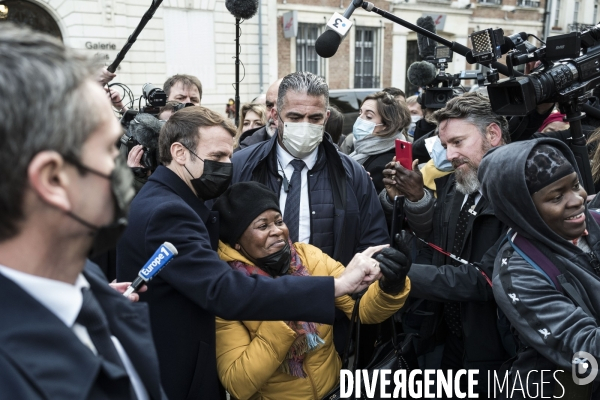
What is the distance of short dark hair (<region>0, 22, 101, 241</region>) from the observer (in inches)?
30.5

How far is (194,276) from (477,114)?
165 cm

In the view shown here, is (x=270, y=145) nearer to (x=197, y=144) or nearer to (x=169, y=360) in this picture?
(x=197, y=144)

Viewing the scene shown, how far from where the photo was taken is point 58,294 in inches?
35.6

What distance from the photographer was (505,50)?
232 centimetres

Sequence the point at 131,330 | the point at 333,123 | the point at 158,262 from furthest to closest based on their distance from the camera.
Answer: the point at 333,123
the point at 158,262
the point at 131,330

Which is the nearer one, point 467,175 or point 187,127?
point 187,127

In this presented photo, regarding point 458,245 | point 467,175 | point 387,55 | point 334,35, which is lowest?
point 458,245

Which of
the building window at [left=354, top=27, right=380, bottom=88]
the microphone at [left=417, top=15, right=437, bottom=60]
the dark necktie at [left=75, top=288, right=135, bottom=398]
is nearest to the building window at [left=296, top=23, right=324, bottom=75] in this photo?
the building window at [left=354, top=27, right=380, bottom=88]

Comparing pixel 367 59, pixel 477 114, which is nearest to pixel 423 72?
pixel 477 114

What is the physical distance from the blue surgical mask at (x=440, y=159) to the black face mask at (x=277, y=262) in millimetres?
1139

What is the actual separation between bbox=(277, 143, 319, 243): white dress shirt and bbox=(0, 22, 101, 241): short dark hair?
1734mm

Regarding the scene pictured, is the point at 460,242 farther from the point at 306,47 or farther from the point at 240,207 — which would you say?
the point at 306,47

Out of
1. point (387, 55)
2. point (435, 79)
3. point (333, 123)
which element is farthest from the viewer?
point (387, 55)

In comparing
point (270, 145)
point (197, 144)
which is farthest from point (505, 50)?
point (197, 144)
